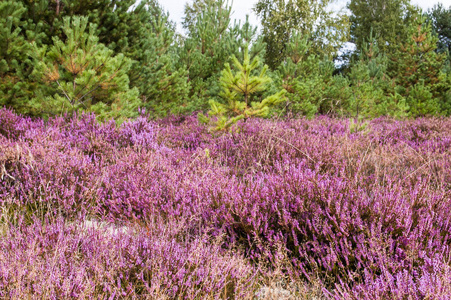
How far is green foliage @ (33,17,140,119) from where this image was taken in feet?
17.3

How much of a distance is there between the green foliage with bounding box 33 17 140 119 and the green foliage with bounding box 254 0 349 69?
759 inches

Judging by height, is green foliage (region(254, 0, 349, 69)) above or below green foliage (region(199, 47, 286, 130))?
above

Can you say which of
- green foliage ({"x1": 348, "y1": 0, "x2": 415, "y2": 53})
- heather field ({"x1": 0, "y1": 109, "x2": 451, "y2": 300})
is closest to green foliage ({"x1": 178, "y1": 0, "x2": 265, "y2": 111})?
heather field ({"x1": 0, "y1": 109, "x2": 451, "y2": 300})

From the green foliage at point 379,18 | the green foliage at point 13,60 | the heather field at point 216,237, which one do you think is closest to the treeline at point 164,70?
the green foliage at point 13,60

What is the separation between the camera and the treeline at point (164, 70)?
5512 mm

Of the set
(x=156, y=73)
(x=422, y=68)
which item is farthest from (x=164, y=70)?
(x=422, y=68)

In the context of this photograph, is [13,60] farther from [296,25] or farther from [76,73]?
[296,25]

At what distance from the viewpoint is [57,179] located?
2.84 metres

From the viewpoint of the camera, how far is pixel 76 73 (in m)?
5.47

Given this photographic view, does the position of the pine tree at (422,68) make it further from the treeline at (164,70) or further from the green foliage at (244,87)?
the green foliage at (244,87)

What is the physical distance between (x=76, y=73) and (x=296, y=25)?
22.7 metres

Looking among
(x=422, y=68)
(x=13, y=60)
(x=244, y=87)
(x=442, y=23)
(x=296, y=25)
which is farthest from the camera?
(x=442, y=23)

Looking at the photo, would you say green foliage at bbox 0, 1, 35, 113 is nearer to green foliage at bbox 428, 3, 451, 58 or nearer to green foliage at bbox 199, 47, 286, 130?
green foliage at bbox 199, 47, 286, 130

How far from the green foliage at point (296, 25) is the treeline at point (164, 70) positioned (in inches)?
296
